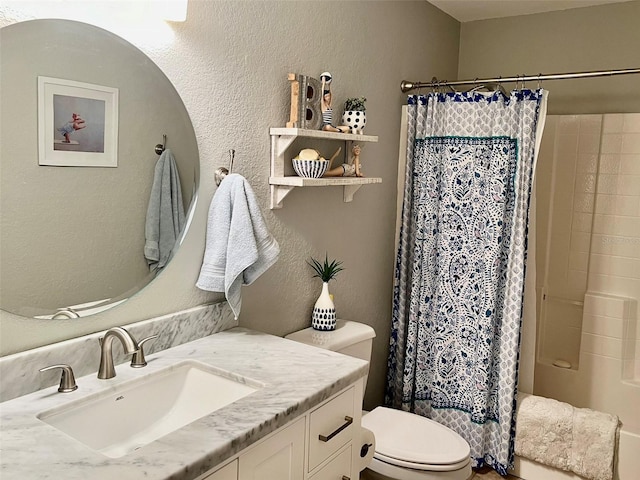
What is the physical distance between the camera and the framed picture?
4.54 ft

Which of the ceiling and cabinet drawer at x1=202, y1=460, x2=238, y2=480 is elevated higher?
the ceiling

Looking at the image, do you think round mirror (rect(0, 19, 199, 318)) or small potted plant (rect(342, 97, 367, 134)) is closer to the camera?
round mirror (rect(0, 19, 199, 318))

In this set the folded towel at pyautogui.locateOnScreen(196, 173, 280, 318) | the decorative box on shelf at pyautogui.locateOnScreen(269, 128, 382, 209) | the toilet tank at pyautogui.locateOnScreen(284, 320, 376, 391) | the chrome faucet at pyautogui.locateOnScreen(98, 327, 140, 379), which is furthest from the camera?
the toilet tank at pyautogui.locateOnScreen(284, 320, 376, 391)

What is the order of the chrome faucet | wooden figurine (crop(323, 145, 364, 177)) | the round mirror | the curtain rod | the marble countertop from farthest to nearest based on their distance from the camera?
the curtain rod
wooden figurine (crop(323, 145, 364, 177))
the chrome faucet
the round mirror
the marble countertop

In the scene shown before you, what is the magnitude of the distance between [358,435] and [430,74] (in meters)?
2.15

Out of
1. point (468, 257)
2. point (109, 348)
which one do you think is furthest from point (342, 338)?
point (109, 348)

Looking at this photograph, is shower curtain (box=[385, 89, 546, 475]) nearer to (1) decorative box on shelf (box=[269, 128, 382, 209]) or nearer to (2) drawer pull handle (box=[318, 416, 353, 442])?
(1) decorative box on shelf (box=[269, 128, 382, 209])

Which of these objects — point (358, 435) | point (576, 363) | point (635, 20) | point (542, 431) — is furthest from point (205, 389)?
point (635, 20)

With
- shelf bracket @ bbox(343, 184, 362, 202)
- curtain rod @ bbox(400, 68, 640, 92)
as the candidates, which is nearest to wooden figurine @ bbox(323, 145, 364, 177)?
shelf bracket @ bbox(343, 184, 362, 202)

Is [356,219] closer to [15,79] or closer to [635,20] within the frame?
[15,79]

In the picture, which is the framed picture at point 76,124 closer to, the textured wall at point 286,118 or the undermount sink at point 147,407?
the textured wall at point 286,118

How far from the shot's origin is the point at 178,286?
5.84 ft

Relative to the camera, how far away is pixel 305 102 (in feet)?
6.97

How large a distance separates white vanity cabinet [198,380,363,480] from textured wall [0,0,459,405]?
1.91ft
